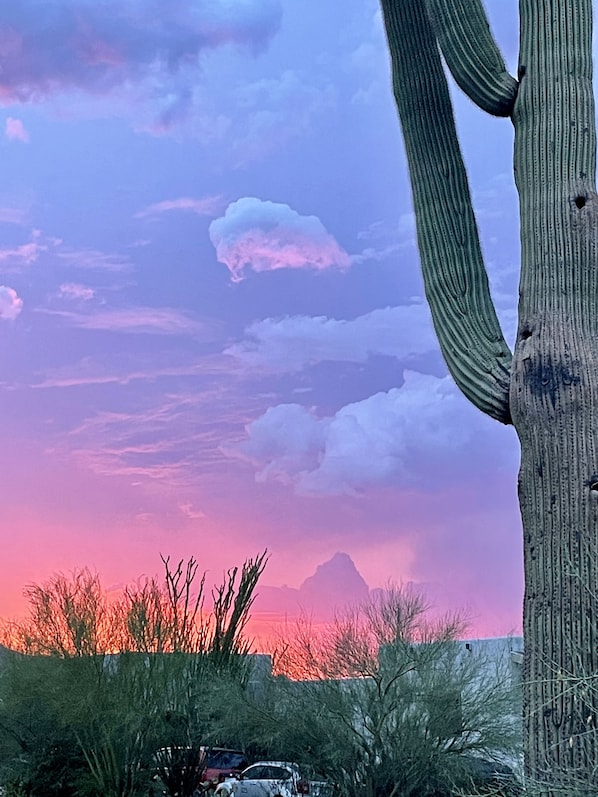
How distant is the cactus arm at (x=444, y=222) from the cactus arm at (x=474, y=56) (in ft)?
1.80

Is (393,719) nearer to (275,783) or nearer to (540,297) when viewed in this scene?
(275,783)

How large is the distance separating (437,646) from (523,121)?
8780 millimetres

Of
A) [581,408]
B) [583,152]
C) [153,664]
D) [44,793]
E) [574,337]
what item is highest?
[583,152]

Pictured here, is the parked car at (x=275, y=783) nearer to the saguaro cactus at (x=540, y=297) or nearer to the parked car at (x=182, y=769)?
the parked car at (x=182, y=769)

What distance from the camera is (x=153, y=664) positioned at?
18688 mm

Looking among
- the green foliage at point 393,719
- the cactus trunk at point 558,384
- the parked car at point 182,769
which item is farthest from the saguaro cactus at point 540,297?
the parked car at point 182,769

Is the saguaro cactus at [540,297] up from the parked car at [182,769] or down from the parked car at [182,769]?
up

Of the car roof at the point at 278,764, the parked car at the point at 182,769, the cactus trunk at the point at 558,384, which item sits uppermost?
the cactus trunk at the point at 558,384

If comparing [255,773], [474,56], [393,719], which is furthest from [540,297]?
[255,773]

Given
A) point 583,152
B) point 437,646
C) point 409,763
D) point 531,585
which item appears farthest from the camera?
point 437,646

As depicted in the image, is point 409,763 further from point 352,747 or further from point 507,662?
point 507,662

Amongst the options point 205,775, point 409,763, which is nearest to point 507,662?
point 409,763

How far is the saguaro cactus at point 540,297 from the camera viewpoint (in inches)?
298

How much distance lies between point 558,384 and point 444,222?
1920 mm
